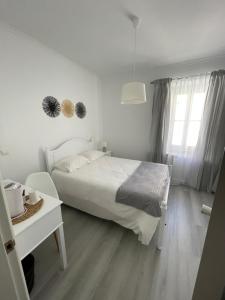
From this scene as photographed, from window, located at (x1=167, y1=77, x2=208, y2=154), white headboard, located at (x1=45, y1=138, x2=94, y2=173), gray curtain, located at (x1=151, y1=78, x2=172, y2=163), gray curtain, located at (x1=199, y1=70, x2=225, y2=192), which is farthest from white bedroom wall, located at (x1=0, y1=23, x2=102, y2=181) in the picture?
gray curtain, located at (x1=199, y1=70, x2=225, y2=192)

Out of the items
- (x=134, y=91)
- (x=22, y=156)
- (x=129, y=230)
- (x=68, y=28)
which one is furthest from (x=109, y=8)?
(x=129, y=230)

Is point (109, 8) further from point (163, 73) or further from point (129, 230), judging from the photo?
point (129, 230)

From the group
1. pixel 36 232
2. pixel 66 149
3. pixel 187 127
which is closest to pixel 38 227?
pixel 36 232

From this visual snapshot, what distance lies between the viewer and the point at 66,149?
2803mm

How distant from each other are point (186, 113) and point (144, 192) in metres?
2.05

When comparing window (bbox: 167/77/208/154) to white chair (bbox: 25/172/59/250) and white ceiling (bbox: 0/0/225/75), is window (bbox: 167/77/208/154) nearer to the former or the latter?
white ceiling (bbox: 0/0/225/75)

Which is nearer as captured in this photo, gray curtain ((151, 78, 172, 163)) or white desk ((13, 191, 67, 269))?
white desk ((13, 191, 67, 269))

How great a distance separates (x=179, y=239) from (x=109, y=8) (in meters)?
2.83

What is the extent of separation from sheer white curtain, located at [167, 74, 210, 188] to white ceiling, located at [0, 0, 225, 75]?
1.64 ft

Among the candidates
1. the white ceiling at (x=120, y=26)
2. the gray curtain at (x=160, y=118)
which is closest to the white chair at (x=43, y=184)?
the white ceiling at (x=120, y=26)

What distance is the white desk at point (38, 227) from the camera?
98 centimetres

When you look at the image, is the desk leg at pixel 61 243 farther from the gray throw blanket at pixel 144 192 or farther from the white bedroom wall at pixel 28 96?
the white bedroom wall at pixel 28 96

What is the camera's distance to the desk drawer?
38.5 inches

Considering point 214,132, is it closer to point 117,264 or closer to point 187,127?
point 187,127
